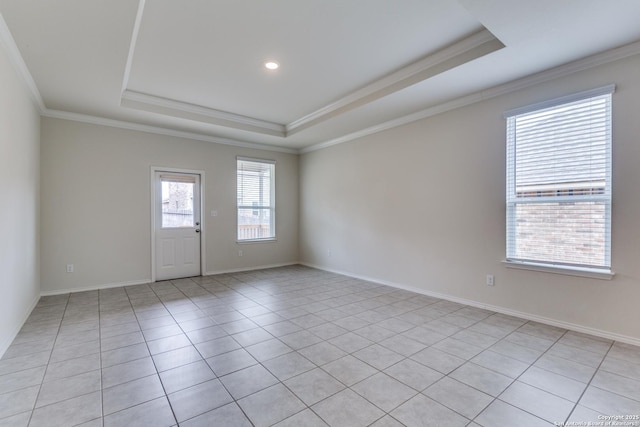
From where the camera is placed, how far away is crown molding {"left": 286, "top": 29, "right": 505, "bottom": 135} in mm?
2764

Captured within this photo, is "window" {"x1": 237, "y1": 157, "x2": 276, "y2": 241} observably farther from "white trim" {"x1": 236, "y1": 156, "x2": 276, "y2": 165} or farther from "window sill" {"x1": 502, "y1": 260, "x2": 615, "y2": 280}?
"window sill" {"x1": 502, "y1": 260, "x2": 615, "y2": 280}

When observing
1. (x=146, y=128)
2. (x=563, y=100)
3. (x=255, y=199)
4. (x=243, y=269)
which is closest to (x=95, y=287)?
(x=243, y=269)

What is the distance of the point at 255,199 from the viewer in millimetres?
6387

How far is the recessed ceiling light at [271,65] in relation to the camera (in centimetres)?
326

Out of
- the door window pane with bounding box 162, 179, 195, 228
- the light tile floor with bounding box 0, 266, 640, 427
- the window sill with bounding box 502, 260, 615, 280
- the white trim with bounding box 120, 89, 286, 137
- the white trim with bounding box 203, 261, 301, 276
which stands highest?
the white trim with bounding box 120, 89, 286, 137

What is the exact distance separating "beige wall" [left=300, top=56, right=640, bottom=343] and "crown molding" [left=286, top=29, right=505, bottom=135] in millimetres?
940

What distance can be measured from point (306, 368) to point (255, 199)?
451 cm

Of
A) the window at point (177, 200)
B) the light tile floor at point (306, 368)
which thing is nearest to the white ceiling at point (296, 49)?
the window at point (177, 200)

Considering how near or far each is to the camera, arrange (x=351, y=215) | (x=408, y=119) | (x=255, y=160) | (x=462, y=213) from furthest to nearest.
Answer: (x=255, y=160)
(x=351, y=215)
(x=408, y=119)
(x=462, y=213)

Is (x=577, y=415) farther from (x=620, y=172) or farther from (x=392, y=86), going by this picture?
(x=392, y=86)

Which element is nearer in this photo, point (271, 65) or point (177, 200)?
point (271, 65)

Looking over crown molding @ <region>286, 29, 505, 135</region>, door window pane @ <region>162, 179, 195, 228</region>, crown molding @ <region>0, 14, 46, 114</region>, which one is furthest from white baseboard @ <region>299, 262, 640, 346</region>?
crown molding @ <region>0, 14, 46, 114</region>

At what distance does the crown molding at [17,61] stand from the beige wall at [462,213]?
4375 millimetres

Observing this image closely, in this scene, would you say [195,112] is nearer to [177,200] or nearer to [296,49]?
[177,200]
